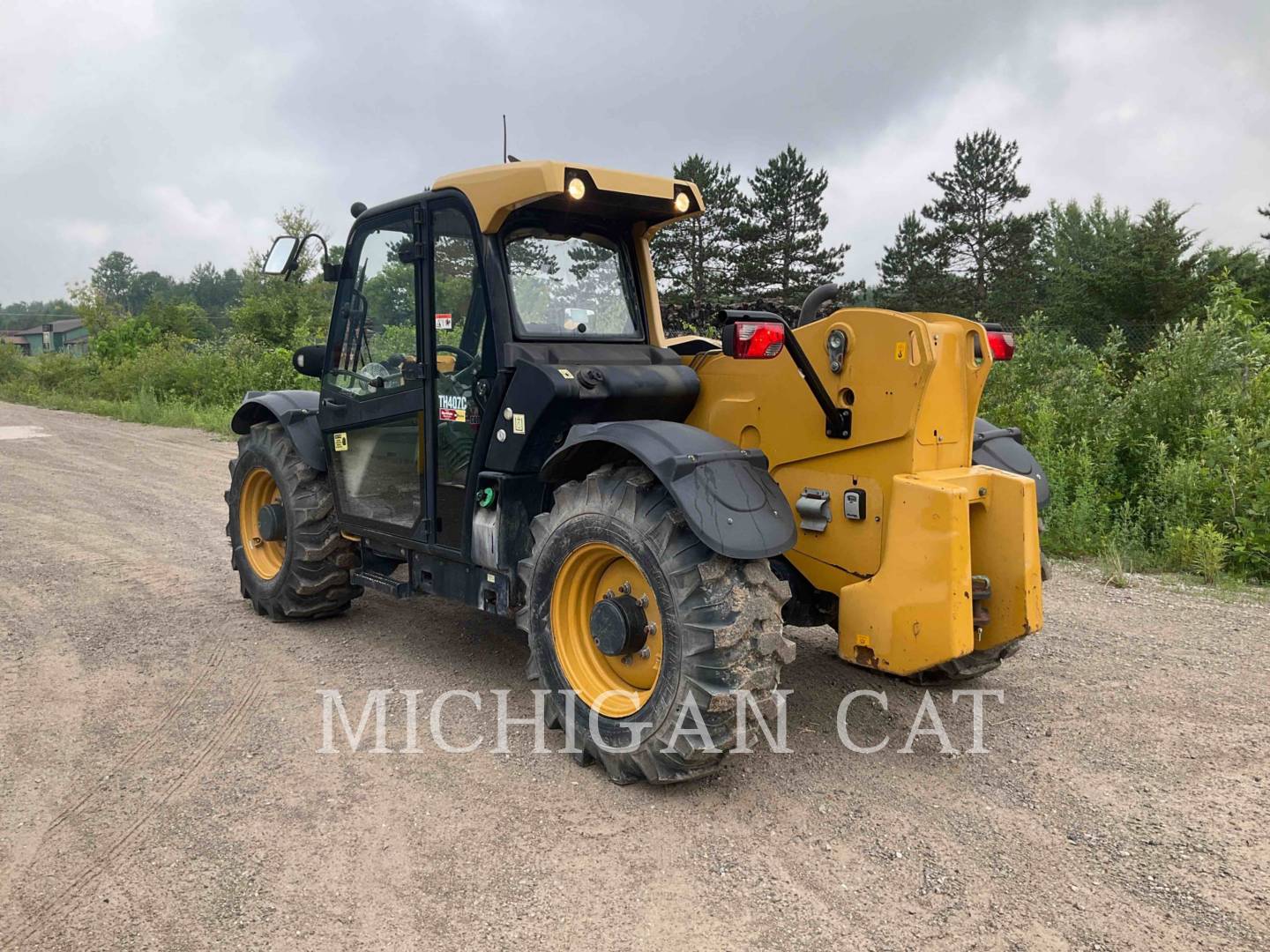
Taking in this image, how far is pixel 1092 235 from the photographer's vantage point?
32.8 metres

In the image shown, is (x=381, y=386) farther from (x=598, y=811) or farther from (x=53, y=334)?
(x=53, y=334)

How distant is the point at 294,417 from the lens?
579 cm

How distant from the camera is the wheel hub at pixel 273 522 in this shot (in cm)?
582

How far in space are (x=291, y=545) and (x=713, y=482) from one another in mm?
3128

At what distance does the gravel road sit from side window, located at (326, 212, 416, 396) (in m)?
1.56

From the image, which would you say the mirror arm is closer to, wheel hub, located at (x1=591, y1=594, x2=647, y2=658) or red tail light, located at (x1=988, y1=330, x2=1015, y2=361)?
wheel hub, located at (x1=591, y1=594, x2=647, y2=658)

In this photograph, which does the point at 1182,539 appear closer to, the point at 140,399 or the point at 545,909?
the point at 545,909

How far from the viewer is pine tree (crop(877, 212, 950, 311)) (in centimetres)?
3416

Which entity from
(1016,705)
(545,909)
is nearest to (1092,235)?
(1016,705)

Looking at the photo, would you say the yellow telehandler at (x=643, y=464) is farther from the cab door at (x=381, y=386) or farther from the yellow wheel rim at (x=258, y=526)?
the yellow wheel rim at (x=258, y=526)

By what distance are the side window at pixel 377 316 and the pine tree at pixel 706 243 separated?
20615 millimetres

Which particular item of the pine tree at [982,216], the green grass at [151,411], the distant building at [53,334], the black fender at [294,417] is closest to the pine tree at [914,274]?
the pine tree at [982,216]

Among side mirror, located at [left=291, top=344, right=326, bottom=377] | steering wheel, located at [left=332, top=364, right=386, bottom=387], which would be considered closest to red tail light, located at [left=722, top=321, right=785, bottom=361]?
steering wheel, located at [left=332, top=364, right=386, bottom=387]

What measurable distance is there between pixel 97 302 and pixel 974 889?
4476 centimetres
